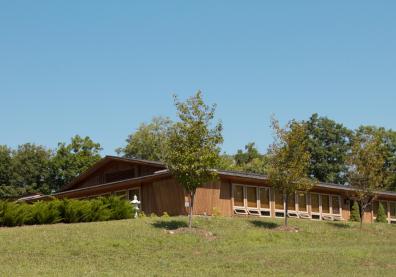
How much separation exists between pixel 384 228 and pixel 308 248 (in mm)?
10989

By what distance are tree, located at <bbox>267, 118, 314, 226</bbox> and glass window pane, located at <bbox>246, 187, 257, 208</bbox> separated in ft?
23.4

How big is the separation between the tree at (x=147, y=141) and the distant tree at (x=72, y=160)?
7369 mm

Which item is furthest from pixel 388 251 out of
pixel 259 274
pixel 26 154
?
pixel 26 154

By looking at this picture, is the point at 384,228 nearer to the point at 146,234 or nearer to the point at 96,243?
the point at 146,234

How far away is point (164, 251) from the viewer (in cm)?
2375

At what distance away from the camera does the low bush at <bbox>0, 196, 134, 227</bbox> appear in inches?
→ 1135

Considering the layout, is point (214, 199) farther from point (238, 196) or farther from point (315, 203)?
point (315, 203)

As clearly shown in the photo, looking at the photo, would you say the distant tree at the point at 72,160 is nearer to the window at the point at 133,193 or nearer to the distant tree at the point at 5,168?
the distant tree at the point at 5,168

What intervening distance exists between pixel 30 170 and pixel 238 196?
4088 cm

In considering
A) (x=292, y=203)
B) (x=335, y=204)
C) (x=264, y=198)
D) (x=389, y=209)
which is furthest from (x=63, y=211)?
(x=389, y=209)

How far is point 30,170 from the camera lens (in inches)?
2916

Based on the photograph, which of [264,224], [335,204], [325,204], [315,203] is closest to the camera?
[264,224]

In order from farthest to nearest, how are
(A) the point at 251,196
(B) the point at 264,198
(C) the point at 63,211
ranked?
1. (B) the point at 264,198
2. (A) the point at 251,196
3. (C) the point at 63,211

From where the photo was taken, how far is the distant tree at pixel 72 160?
72.5m
